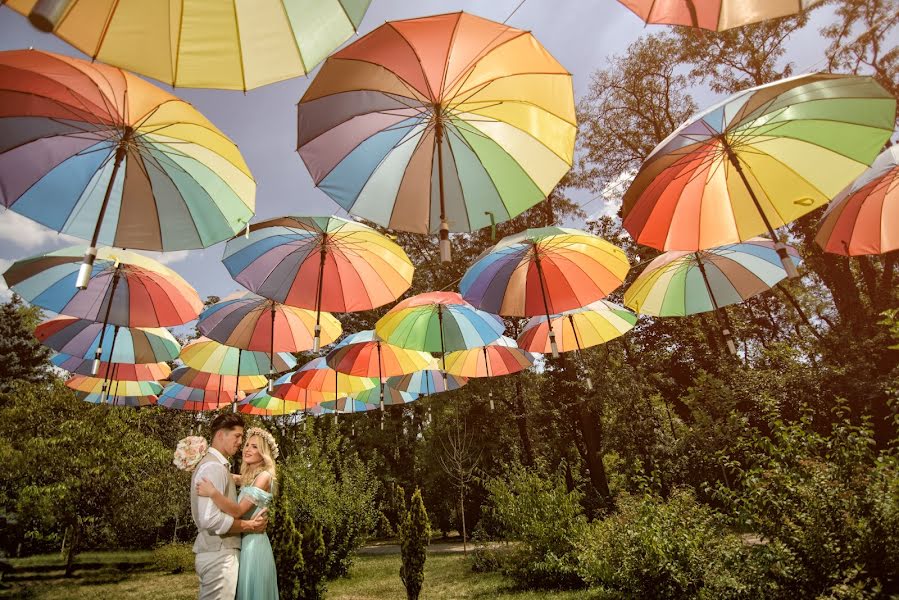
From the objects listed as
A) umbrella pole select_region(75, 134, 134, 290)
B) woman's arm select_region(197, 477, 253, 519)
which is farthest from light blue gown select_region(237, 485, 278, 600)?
umbrella pole select_region(75, 134, 134, 290)

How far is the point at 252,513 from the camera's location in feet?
12.2

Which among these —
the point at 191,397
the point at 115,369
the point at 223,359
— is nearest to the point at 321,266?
the point at 223,359

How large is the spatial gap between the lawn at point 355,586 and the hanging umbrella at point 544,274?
5258mm

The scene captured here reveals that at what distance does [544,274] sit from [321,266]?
2.88 meters

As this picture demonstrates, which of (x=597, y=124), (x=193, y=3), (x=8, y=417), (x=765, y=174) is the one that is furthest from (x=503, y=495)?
(x=597, y=124)

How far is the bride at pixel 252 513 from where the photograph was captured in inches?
138

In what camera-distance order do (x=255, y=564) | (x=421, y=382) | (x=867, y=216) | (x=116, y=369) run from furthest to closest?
(x=421, y=382) < (x=116, y=369) < (x=867, y=216) < (x=255, y=564)

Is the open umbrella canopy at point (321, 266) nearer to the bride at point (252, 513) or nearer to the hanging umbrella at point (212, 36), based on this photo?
the bride at point (252, 513)

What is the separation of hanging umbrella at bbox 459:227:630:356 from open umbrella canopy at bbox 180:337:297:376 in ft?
16.0

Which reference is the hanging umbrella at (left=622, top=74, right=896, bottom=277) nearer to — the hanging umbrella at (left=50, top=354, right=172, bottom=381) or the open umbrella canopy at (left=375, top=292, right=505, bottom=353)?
the open umbrella canopy at (left=375, top=292, right=505, bottom=353)

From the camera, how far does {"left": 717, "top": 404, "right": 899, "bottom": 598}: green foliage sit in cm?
402

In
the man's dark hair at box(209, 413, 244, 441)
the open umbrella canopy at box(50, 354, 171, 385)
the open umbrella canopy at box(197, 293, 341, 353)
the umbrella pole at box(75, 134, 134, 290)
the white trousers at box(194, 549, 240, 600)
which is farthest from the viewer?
the open umbrella canopy at box(50, 354, 171, 385)

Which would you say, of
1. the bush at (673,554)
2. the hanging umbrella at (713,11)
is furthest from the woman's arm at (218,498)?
the bush at (673,554)

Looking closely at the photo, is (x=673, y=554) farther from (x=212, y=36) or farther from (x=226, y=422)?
(x=212, y=36)
